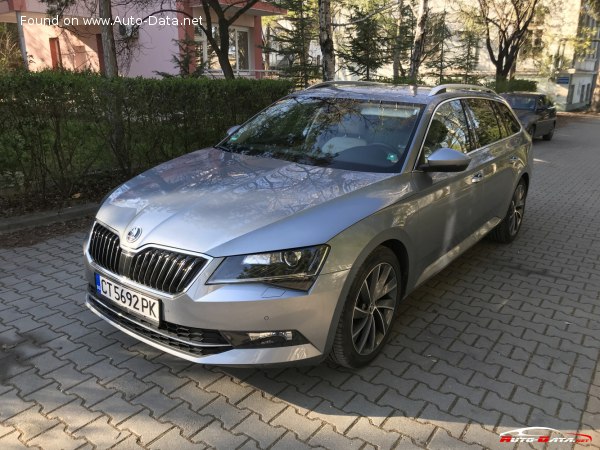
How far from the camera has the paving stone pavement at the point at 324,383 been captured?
8.80 ft

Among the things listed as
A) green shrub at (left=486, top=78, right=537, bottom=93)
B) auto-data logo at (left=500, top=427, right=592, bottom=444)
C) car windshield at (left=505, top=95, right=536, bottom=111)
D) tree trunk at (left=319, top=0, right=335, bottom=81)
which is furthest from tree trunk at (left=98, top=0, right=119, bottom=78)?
green shrub at (left=486, top=78, right=537, bottom=93)

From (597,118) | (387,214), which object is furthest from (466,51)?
(387,214)

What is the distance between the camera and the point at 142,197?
327 cm

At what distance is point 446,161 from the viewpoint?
11.5ft

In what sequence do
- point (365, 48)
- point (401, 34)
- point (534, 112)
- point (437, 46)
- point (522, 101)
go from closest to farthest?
point (534, 112) < point (522, 101) < point (365, 48) < point (401, 34) < point (437, 46)

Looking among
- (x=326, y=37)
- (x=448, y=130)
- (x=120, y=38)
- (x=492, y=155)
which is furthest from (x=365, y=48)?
(x=448, y=130)

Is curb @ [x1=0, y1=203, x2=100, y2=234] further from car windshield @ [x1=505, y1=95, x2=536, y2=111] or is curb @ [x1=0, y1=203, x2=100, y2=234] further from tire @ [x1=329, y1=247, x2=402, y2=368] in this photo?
car windshield @ [x1=505, y1=95, x2=536, y2=111]

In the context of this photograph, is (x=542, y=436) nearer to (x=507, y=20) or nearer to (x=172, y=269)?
(x=172, y=269)

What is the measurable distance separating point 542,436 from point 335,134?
95.5 inches

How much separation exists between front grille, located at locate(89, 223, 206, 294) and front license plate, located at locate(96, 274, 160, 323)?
72mm

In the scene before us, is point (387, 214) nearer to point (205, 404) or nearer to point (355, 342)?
point (355, 342)

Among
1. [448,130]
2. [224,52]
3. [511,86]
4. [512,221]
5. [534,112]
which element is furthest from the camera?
[511,86]

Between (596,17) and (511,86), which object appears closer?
(511,86)

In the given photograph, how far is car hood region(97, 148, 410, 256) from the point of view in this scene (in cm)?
273
